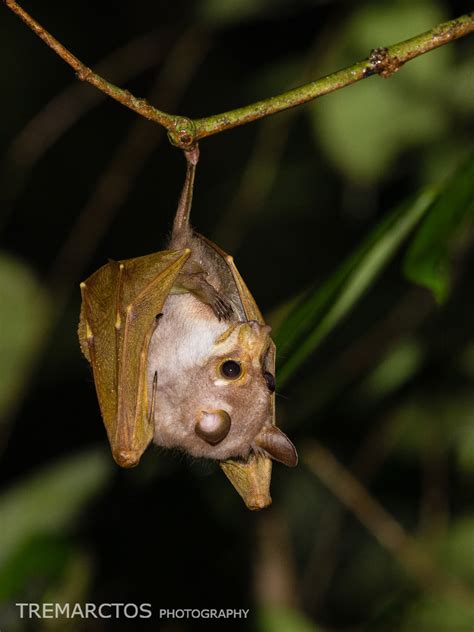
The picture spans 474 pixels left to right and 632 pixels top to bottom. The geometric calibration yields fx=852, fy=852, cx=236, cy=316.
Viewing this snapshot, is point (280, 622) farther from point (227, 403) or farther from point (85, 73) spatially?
point (85, 73)

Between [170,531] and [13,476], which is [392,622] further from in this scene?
[13,476]

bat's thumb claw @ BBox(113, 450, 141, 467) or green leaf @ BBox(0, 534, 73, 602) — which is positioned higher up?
bat's thumb claw @ BBox(113, 450, 141, 467)

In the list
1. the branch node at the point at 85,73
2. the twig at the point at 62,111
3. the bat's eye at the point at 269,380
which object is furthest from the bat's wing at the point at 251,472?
the twig at the point at 62,111

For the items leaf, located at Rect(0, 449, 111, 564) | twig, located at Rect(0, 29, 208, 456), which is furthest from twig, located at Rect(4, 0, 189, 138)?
leaf, located at Rect(0, 449, 111, 564)

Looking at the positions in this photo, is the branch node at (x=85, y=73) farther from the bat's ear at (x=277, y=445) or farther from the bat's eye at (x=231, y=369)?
the bat's ear at (x=277, y=445)

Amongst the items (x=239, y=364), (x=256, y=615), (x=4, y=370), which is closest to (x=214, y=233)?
(x=4, y=370)

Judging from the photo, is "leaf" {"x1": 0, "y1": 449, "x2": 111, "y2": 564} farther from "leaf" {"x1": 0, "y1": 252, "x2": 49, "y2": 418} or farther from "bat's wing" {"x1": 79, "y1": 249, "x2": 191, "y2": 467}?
"bat's wing" {"x1": 79, "y1": 249, "x2": 191, "y2": 467}
